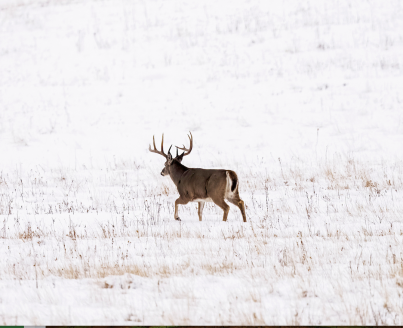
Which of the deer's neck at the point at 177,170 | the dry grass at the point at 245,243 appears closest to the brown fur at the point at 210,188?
the deer's neck at the point at 177,170

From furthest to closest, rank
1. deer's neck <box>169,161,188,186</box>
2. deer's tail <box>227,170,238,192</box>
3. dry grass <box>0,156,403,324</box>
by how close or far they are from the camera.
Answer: deer's neck <box>169,161,188,186</box> → deer's tail <box>227,170,238,192</box> → dry grass <box>0,156,403,324</box>

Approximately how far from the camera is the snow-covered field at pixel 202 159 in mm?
4398

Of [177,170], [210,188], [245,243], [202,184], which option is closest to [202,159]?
[177,170]

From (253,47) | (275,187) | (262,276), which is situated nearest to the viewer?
(262,276)

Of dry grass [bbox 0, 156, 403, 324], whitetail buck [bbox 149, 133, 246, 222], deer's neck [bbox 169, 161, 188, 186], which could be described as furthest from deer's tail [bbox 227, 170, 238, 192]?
deer's neck [bbox 169, 161, 188, 186]

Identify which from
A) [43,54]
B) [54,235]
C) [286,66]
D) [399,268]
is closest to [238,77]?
[286,66]

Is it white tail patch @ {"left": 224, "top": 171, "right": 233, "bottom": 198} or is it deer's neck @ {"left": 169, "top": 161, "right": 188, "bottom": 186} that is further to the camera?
deer's neck @ {"left": 169, "top": 161, "right": 188, "bottom": 186}

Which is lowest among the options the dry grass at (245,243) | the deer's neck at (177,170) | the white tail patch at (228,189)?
the dry grass at (245,243)

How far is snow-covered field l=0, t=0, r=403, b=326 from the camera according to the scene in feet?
14.4

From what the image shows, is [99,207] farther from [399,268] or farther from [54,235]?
[399,268]

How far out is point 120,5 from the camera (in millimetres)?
26281

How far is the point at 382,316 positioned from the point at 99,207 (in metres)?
6.35

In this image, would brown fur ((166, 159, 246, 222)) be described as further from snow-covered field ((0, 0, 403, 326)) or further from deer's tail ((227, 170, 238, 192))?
snow-covered field ((0, 0, 403, 326))

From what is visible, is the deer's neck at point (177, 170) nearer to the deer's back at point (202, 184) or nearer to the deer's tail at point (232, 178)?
the deer's back at point (202, 184)
